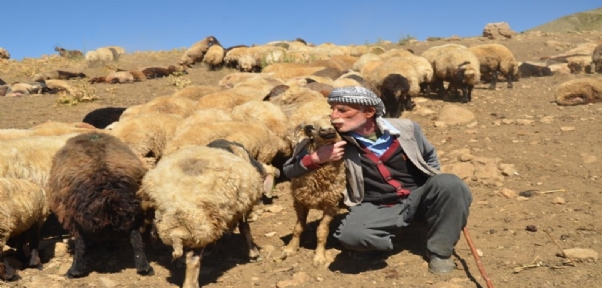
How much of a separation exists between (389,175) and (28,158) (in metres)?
3.65

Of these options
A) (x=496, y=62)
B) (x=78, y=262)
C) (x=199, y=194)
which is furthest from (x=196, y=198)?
(x=496, y=62)

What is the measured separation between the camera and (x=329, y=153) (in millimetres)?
4410

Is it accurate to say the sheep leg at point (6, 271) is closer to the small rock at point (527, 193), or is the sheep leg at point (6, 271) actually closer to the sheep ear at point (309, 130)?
the sheep ear at point (309, 130)

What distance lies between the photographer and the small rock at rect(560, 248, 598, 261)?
163 inches

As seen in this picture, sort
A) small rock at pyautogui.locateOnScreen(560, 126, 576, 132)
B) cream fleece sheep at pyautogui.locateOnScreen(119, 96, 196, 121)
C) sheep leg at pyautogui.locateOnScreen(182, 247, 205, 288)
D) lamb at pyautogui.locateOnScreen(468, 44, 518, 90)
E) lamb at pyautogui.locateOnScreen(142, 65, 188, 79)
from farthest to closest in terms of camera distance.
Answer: lamb at pyautogui.locateOnScreen(142, 65, 188, 79)
lamb at pyautogui.locateOnScreen(468, 44, 518, 90)
cream fleece sheep at pyautogui.locateOnScreen(119, 96, 196, 121)
small rock at pyautogui.locateOnScreen(560, 126, 576, 132)
sheep leg at pyautogui.locateOnScreen(182, 247, 205, 288)

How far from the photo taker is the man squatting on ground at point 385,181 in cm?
421

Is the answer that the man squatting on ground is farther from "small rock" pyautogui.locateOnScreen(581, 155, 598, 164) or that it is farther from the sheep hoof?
"small rock" pyautogui.locateOnScreen(581, 155, 598, 164)

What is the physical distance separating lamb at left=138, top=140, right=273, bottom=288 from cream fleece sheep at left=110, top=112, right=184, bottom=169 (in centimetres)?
221

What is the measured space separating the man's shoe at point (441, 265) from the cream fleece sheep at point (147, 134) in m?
3.63

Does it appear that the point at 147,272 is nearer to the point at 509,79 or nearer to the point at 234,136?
the point at 234,136

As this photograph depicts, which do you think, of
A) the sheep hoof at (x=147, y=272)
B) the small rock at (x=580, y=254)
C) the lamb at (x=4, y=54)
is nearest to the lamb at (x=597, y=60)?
the small rock at (x=580, y=254)

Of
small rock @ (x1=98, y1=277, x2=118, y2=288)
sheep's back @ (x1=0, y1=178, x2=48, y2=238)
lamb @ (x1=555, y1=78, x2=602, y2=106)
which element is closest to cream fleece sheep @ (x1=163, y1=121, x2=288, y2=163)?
sheep's back @ (x1=0, y1=178, x2=48, y2=238)

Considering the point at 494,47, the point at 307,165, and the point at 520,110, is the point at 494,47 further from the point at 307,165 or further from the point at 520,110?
the point at 307,165

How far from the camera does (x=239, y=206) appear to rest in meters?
4.18
